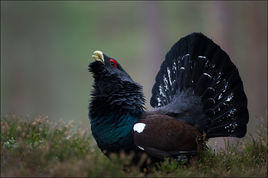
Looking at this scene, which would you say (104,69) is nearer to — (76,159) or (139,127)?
(139,127)

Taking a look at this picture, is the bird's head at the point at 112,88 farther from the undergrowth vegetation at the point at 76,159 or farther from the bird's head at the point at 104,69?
the undergrowth vegetation at the point at 76,159

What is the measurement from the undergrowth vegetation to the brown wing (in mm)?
179

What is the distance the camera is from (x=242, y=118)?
5.32 m

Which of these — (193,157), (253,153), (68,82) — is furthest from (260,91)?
(68,82)

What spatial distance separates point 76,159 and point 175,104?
1.94 metres

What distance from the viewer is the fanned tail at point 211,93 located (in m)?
5.28

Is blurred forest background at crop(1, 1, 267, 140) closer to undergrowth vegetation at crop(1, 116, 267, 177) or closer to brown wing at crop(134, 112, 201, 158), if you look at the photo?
undergrowth vegetation at crop(1, 116, 267, 177)

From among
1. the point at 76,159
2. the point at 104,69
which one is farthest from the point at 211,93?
the point at 76,159

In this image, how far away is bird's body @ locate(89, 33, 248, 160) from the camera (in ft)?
15.0

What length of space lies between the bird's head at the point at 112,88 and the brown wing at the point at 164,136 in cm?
26

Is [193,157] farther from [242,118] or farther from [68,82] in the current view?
[68,82]

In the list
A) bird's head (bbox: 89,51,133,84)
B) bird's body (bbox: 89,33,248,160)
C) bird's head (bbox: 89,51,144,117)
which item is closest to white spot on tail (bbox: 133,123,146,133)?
bird's body (bbox: 89,33,248,160)

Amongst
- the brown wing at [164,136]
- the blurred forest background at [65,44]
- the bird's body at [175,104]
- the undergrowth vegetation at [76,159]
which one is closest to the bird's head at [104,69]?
the bird's body at [175,104]

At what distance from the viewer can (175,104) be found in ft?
17.6
